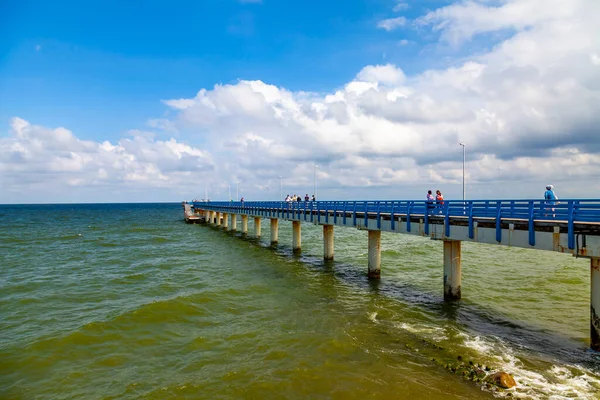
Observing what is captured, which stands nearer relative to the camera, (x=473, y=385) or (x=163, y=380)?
(x=473, y=385)

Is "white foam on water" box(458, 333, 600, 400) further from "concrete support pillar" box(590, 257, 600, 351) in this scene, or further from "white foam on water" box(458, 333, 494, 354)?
"concrete support pillar" box(590, 257, 600, 351)

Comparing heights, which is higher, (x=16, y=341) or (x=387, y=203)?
(x=387, y=203)

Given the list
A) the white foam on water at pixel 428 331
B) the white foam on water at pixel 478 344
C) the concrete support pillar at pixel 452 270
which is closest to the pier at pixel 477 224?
the concrete support pillar at pixel 452 270

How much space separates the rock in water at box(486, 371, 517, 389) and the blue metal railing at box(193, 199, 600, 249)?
5.37 metres

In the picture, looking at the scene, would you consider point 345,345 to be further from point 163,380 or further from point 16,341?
point 16,341

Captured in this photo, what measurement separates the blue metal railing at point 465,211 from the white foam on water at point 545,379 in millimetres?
4145

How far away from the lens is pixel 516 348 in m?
13.3

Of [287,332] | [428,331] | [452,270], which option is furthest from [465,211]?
[287,332]

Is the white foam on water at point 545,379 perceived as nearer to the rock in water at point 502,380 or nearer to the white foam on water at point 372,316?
the rock in water at point 502,380

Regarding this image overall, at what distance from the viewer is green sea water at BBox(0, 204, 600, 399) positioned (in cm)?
1093

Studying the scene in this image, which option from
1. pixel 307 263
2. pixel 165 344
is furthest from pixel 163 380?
pixel 307 263

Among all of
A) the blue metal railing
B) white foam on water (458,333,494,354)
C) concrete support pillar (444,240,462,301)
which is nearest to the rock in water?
white foam on water (458,333,494,354)

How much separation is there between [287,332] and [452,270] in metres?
10.0

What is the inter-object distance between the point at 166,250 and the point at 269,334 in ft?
92.6
